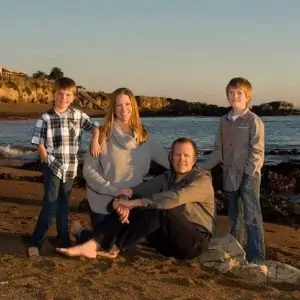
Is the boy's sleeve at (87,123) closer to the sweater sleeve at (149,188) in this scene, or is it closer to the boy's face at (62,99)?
the boy's face at (62,99)

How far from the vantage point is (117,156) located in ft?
17.2

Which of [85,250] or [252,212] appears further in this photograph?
[252,212]

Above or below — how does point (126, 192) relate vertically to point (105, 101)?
below

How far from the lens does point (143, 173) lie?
5340 mm

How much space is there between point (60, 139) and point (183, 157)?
3.99ft

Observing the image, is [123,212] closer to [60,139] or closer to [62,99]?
[60,139]

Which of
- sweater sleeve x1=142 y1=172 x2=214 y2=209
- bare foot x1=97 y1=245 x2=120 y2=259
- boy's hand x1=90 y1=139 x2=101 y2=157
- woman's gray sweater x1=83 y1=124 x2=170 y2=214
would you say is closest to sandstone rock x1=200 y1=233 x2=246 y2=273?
sweater sleeve x1=142 y1=172 x2=214 y2=209

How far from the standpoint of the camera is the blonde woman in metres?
5.21

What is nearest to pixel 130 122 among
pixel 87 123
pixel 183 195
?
pixel 87 123

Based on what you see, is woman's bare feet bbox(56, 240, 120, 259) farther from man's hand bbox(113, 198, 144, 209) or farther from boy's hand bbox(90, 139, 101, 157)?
boy's hand bbox(90, 139, 101, 157)

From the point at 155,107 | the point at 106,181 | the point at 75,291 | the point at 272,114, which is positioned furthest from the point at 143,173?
the point at 155,107

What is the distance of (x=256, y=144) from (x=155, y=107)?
88.5 m

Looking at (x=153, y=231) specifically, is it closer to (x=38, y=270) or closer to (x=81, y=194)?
(x=38, y=270)

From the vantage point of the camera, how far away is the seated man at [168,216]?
15.6 ft
